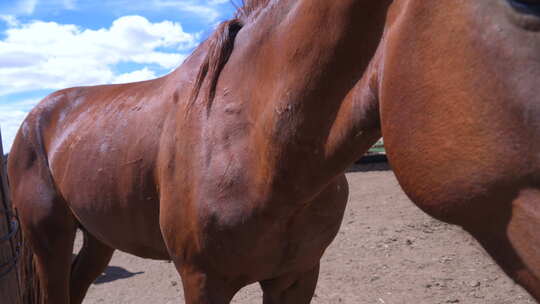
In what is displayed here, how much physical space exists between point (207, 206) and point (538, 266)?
107 cm

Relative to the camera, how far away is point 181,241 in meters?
1.67

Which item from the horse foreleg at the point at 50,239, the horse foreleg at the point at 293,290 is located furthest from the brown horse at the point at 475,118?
the horse foreleg at the point at 50,239

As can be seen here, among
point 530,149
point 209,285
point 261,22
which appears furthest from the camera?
point 209,285

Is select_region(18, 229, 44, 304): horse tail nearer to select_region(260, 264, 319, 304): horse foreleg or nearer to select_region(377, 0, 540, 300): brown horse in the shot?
select_region(260, 264, 319, 304): horse foreleg

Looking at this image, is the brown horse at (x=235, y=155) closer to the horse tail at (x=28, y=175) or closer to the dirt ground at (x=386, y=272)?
the horse tail at (x=28, y=175)

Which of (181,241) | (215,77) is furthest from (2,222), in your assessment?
(215,77)

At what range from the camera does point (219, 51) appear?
1684 mm

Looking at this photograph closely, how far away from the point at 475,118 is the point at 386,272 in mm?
3641

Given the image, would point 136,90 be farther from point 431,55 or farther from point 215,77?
point 431,55

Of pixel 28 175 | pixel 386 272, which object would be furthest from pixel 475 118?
pixel 386 272

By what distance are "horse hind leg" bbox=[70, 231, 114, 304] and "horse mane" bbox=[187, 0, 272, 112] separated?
5.29 feet

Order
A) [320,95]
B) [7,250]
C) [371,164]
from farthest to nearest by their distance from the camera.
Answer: [371,164]
[7,250]
[320,95]

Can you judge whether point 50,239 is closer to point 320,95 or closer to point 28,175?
point 28,175

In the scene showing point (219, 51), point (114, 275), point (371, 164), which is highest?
point (219, 51)
